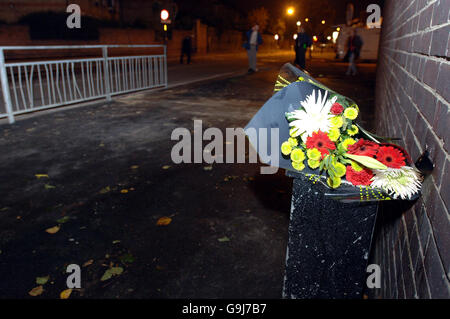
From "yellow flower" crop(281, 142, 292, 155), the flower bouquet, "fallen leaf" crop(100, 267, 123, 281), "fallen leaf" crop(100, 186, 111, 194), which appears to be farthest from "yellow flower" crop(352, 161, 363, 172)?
"fallen leaf" crop(100, 186, 111, 194)

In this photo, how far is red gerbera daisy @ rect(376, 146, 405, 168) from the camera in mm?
1760

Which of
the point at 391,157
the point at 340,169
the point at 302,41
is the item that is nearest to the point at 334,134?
the point at 340,169

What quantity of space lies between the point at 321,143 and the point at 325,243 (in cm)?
66

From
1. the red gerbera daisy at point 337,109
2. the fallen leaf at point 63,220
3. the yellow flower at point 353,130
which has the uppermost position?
the red gerbera daisy at point 337,109

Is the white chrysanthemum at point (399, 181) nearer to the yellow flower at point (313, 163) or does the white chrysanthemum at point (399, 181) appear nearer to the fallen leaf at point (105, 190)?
the yellow flower at point (313, 163)

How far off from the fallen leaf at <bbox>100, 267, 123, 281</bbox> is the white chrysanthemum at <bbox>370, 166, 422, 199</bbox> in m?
2.15

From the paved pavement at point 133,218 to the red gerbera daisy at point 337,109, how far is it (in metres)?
1.58

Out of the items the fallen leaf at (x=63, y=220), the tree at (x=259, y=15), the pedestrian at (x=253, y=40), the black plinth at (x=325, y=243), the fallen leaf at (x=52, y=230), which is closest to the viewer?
the black plinth at (x=325, y=243)

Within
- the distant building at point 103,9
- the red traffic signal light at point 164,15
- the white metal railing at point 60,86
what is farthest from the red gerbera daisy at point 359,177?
the distant building at point 103,9

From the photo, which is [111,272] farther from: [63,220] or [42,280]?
[63,220]

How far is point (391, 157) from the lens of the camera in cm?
178

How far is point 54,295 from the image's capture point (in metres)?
2.64

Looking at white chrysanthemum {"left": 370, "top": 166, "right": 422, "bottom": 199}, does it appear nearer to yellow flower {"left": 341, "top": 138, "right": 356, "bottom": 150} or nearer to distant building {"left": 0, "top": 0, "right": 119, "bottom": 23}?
yellow flower {"left": 341, "top": 138, "right": 356, "bottom": 150}

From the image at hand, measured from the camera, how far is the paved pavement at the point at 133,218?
2.84 metres
